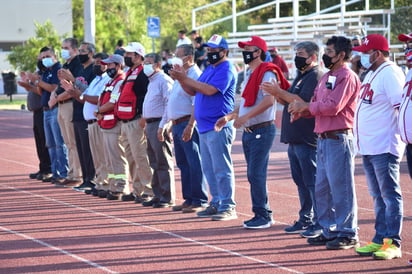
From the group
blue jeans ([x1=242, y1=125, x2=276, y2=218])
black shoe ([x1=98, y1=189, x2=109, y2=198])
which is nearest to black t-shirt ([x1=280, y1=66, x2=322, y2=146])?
blue jeans ([x1=242, y1=125, x2=276, y2=218])

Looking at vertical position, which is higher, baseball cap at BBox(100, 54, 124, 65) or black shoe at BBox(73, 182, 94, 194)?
baseball cap at BBox(100, 54, 124, 65)

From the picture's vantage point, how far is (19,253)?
375 inches

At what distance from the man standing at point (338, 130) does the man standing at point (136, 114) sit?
408 centimetres

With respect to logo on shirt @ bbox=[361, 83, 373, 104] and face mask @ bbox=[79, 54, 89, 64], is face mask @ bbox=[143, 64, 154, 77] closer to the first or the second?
face mask @ bbox=[79, 54, 89, 64]

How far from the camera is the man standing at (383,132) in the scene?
28.3 feet

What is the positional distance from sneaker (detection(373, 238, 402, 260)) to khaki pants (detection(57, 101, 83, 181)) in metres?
7.48

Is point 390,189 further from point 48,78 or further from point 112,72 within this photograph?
point 48,78

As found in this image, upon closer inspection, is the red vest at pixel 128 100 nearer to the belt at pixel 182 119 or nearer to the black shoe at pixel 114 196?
the belt at pixel 182 119

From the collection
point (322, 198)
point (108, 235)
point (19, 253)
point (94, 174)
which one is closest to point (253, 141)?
point (322, 198)

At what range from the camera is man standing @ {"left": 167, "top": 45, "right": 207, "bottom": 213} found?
12.0 metres

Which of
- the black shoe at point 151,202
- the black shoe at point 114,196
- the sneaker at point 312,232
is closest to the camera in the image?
the sneaker at point 312,232

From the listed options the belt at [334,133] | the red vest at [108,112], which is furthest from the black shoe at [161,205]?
the belt at [334,133]

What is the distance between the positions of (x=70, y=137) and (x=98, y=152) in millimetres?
1166

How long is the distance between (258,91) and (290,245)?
6.47 feet
